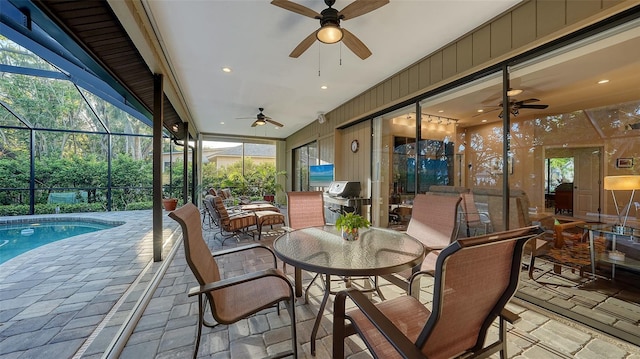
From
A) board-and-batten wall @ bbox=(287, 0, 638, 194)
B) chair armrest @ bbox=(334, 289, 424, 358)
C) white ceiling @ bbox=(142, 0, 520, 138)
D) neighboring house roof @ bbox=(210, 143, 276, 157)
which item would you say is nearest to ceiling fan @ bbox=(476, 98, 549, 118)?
board-and-batten wall @ bbox=(287, 0, 638, 194)

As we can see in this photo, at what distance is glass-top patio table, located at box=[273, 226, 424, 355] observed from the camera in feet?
4.48

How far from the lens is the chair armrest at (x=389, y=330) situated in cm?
81

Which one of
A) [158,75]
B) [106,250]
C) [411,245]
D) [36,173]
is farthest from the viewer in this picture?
[36,173]

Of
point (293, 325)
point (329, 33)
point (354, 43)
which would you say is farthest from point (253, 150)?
point (293, 325)

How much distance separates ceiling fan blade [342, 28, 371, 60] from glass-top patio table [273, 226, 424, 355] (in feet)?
6.48

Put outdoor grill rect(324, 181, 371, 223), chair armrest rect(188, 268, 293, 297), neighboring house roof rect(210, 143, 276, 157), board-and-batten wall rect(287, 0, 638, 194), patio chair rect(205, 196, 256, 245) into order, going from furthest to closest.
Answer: neighboring house roof rect(210, 143, 276, 157), outdoor grill rect(324, 181, 371, 223), patio chair rect(205, 196, 256, 245), board-and-batten wall rect(287, 0, 638, 194), chair armrest rect(188, 268, 293, 297)

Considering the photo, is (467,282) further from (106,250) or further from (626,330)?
(106,250)

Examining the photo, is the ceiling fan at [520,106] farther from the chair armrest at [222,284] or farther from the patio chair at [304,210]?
the chair armrest at [222,284]

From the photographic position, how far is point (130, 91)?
329 cm

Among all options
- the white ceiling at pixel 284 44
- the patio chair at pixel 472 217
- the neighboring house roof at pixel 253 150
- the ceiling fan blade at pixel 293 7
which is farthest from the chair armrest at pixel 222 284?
the neighboring house roof at pixel 253 150

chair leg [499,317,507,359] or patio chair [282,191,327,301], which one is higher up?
patio chair [282,191,327,301]

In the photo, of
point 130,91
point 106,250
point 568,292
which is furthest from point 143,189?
point 568,292

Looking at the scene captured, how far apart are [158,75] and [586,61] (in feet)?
16.4

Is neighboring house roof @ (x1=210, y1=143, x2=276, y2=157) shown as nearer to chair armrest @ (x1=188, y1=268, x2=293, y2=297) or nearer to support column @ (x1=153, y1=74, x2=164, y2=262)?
support column @ (x1=153, y1=74, x2=164, y2=262)
